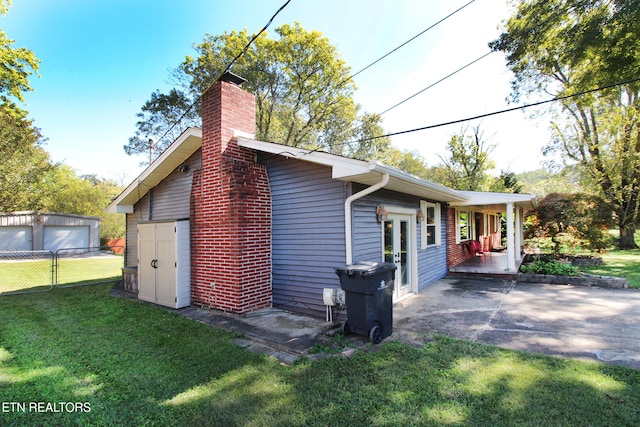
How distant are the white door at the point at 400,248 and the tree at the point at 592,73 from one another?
15.8ft

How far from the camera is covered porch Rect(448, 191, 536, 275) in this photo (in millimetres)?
9477

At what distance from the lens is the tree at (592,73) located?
808cm

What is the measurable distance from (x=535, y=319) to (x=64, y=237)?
27.3 meters

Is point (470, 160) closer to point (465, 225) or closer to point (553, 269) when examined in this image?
point (465, 225)

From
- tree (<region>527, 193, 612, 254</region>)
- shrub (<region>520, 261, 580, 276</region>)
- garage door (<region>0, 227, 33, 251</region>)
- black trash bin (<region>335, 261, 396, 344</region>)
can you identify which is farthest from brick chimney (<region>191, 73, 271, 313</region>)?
garage door (<region>0, 227, 33, 251</region>)

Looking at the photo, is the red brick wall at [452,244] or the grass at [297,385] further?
the red brick wall at [452,244]

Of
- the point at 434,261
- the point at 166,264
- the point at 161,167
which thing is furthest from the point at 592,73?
the point at 166,264

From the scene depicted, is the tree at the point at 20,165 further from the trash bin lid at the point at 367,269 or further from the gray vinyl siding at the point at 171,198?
the trash bin lid at the point at 367,269

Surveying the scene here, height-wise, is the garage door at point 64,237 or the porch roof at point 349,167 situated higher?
the porch roof at point 349,167

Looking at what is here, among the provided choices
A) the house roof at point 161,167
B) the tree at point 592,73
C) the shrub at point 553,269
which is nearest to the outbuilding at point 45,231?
the house roof at point 161,167

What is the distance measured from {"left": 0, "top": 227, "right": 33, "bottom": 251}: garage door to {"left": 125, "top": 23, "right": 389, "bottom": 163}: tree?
8.14 metres

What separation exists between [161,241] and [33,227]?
2014 centimetres

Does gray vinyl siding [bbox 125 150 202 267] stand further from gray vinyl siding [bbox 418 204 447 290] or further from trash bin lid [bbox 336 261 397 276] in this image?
gray vinyl siding [bbox 418 204 447 290]

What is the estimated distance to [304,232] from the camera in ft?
19.2
